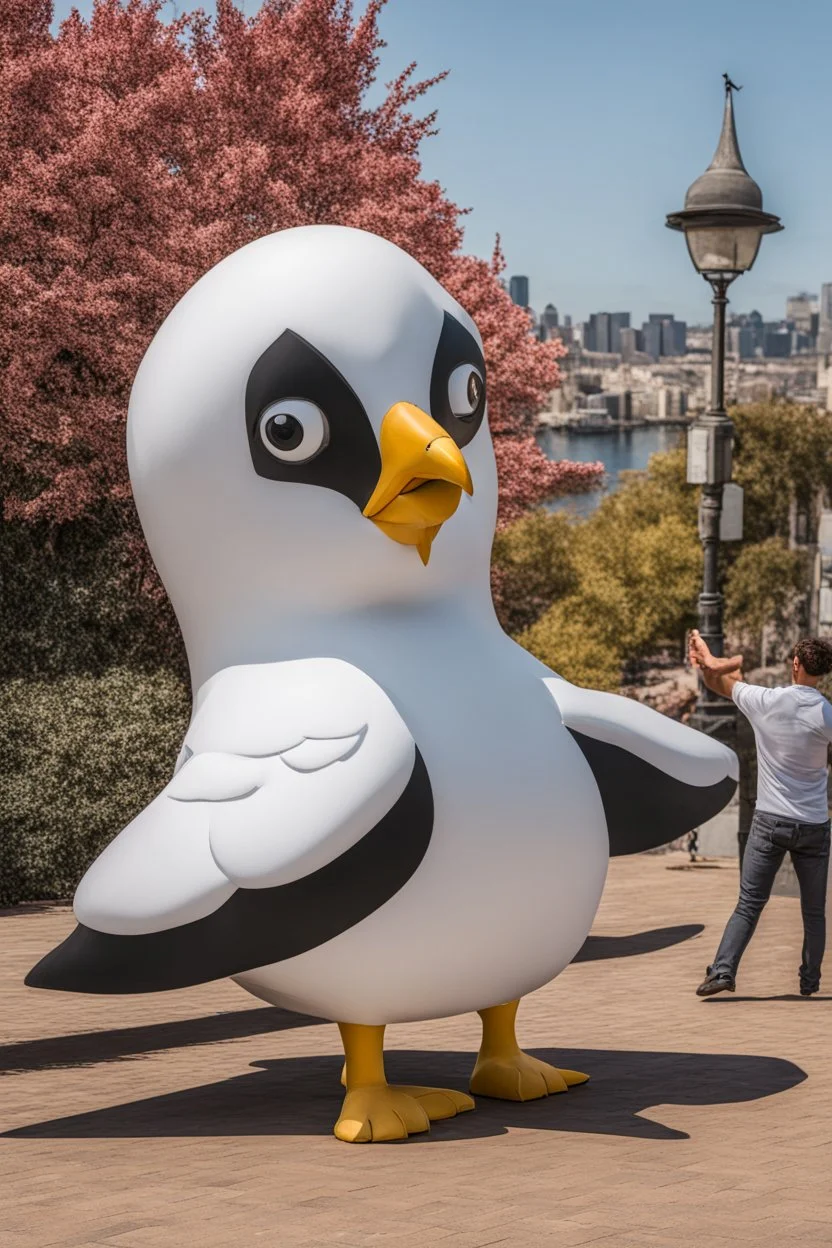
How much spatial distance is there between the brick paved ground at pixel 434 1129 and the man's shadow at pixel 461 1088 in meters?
0.02

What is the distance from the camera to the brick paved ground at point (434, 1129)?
513 cm

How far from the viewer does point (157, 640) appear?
15.2 meters

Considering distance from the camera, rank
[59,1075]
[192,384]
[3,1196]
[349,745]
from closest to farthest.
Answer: [3,1196], [349,745], [192,384], [59,1075]

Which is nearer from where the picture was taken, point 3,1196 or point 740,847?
point 3,1196

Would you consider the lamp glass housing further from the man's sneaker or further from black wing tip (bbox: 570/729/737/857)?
black wing tip (bbox: 570/729/737/857)

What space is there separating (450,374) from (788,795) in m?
3.14

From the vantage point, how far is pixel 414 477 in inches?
243

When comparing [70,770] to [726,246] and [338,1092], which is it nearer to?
[726,246]

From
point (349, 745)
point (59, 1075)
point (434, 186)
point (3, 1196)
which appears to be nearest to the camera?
point (3, 1196)

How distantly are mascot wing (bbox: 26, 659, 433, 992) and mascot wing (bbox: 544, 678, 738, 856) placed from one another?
87 cm

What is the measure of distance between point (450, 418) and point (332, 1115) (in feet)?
8.32

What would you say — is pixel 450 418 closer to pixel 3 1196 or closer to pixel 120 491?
pixel 3 1196

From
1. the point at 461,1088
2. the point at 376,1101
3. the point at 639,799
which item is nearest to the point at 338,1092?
the point at 461,1088

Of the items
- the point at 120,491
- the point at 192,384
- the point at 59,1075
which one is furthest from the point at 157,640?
the point at 192,384
